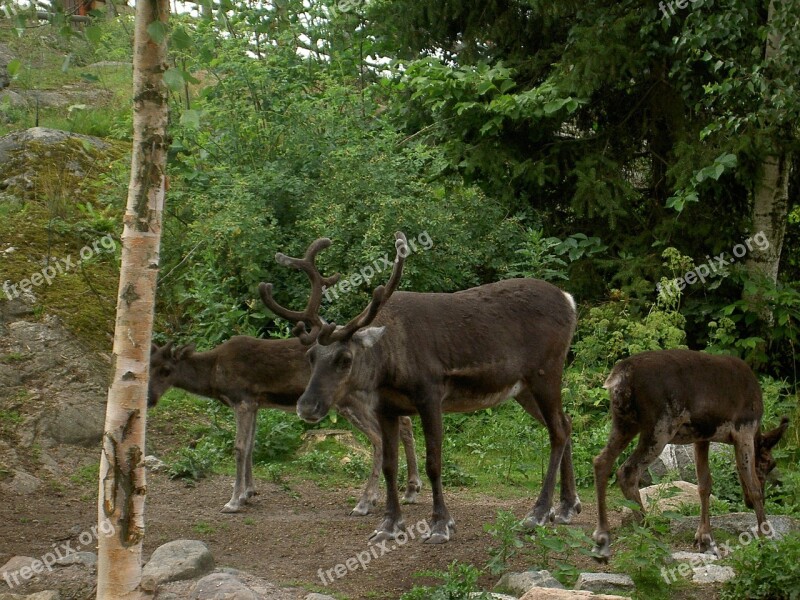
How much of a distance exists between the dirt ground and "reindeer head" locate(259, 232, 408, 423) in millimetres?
1137

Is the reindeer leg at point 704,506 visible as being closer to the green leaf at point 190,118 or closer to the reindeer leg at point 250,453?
the reindeer leg at point 250,453

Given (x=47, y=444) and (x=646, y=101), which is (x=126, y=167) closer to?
(x=47, y=444)

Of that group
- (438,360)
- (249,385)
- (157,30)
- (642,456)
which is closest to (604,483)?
(642,456)

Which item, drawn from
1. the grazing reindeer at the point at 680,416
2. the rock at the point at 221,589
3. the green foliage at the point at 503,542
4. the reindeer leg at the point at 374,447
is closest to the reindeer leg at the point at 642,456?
the grazing reindeer at the point at 680,416

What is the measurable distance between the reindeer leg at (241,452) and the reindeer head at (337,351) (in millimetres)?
1765

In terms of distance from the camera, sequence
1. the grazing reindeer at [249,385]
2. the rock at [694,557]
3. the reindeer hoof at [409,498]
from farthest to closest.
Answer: the reindeer hoof at [409,498] < the grazing reindeer at [249,385] < the rock at [694,557]

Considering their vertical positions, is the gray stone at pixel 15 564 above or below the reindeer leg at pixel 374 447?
below

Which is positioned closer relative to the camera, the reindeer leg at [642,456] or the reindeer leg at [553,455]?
the reindeer leg at [642,456]

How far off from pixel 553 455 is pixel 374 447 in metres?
1.83

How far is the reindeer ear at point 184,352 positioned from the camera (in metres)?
10.8

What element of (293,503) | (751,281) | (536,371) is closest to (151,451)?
(293,503)

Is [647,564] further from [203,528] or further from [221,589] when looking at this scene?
[203,528]

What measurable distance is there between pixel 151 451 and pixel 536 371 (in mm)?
4766

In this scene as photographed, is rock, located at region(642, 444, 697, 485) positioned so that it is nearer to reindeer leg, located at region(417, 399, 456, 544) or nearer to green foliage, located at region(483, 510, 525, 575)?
reindeer leg, located at region(417, 399, 456, 544)
